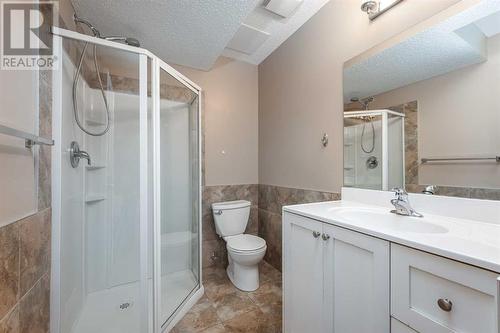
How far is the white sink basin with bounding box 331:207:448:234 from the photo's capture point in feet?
3.16

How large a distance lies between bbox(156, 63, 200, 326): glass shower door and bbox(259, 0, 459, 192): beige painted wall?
2.79ft

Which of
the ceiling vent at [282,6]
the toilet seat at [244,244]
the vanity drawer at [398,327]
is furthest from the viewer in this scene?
the toilet seat at [244,244]

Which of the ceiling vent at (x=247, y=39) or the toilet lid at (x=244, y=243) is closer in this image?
the toilet lid at (x=244, y=243)

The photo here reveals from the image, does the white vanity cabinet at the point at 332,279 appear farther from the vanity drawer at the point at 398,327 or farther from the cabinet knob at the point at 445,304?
the cabinet knob at the point at 445,304

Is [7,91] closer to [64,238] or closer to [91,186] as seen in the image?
[64,238]

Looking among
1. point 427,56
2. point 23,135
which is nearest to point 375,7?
point 427,56

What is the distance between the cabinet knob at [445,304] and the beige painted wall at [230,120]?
6.39 ft

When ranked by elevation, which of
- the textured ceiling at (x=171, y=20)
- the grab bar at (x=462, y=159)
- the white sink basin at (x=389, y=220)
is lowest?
the white sink basin at (x=389, y=220)

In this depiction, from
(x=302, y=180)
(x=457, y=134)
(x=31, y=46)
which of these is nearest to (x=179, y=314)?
(x=302, y=180)

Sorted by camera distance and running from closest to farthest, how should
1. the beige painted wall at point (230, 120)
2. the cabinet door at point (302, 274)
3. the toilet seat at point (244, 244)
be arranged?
the cabinet door at point (302, 274), the toilet seat at point (244, 244), the beige painted wall at point (230, 120)

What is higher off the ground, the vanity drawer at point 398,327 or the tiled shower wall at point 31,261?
the tiled shower wall at point 31,261

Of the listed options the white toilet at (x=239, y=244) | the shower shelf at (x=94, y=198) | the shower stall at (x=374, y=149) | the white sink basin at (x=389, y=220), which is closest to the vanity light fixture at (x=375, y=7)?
the shower stall at (x=374, y=149)

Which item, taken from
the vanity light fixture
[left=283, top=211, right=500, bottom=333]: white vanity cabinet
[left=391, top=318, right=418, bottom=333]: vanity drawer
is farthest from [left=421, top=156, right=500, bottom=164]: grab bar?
the vanity light fixture

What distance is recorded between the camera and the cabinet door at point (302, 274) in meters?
1.06
